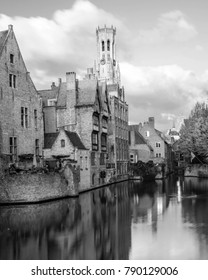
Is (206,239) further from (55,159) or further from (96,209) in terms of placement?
(55,159)

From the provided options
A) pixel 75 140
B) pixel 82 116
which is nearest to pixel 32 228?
pixel 75 140

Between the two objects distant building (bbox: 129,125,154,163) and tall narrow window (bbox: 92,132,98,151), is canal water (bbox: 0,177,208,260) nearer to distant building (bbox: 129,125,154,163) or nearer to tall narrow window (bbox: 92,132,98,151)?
tall narrow window (bbox: 92,132,98,151)

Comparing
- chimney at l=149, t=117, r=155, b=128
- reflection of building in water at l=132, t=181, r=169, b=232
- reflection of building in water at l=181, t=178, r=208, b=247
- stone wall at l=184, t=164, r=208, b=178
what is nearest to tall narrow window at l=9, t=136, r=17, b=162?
reflection of building in water at l=132, t=181, r=169, b=232

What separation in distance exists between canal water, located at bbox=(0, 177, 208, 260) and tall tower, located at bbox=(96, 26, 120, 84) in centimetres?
14411

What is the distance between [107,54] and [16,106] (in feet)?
463

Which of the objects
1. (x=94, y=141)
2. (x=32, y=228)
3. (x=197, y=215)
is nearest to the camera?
(x=32, y=228)

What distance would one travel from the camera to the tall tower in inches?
7067

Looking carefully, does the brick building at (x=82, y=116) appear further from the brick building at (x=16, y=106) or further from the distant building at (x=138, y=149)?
the distant building at (x=138, y=149)

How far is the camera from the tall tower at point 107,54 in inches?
7067

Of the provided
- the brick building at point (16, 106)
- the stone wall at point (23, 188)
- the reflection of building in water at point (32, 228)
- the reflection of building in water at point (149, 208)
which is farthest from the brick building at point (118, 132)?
the reflection of building in water at point (32, 228)

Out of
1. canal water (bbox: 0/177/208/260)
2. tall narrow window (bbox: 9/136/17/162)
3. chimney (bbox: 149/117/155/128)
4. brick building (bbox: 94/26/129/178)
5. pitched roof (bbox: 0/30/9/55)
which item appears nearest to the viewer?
canal water (bbox: 0/177/208/260)

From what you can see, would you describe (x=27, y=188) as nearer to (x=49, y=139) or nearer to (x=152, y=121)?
(x=49, y=139)

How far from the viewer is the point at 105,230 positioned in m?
25.9

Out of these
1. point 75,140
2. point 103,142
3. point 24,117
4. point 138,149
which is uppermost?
point 24,117
